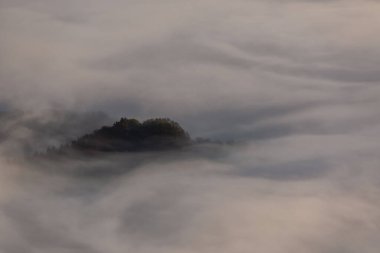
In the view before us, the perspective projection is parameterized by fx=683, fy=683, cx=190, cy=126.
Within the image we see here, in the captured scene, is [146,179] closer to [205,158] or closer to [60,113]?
[205,158]

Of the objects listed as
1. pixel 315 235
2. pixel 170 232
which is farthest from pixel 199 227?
pixel 315 235

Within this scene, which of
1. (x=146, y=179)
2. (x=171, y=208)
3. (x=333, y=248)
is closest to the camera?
(x=333, y=248)

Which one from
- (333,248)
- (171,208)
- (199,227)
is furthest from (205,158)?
(333,248)

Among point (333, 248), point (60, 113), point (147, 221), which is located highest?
point (60, 113)

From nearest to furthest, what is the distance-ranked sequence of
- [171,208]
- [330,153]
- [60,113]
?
[171,208]
[330,153]
[60,113]

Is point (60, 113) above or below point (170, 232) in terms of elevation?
above

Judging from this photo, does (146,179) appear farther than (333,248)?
Yes

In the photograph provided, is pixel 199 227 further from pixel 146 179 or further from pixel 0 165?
pixel 0 165
